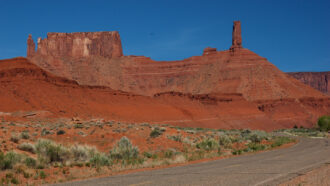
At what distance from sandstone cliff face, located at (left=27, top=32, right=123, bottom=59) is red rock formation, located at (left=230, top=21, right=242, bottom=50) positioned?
45.8m

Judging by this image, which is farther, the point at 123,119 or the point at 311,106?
the point at 311,106

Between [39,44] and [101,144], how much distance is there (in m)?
130

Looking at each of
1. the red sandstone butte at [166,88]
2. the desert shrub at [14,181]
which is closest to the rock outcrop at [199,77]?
the red sandstone butte at [166,88]

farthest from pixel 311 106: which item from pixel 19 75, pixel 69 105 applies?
pixel 19 75

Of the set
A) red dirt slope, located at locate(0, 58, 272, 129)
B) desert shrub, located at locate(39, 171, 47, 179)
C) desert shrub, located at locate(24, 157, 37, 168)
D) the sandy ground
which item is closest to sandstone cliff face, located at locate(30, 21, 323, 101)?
red dirt slope, located at locate(0, 58, 272, 129)

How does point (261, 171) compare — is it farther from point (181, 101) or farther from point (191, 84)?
point (191, 84)

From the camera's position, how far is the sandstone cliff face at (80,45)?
140 m

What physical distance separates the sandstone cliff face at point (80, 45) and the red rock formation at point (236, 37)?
45780 millimetres

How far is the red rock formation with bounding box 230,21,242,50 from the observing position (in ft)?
416

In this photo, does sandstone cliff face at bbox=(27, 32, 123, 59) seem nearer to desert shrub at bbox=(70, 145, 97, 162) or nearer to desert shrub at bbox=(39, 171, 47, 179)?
desert shrub at bbox=(70, 145, 97, 162)

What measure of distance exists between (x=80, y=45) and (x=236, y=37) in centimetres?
6249

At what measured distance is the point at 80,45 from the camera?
142 meters

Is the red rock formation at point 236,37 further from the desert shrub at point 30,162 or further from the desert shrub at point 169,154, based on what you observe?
the desert shrub at point 30,162

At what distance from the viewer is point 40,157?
1506cm
